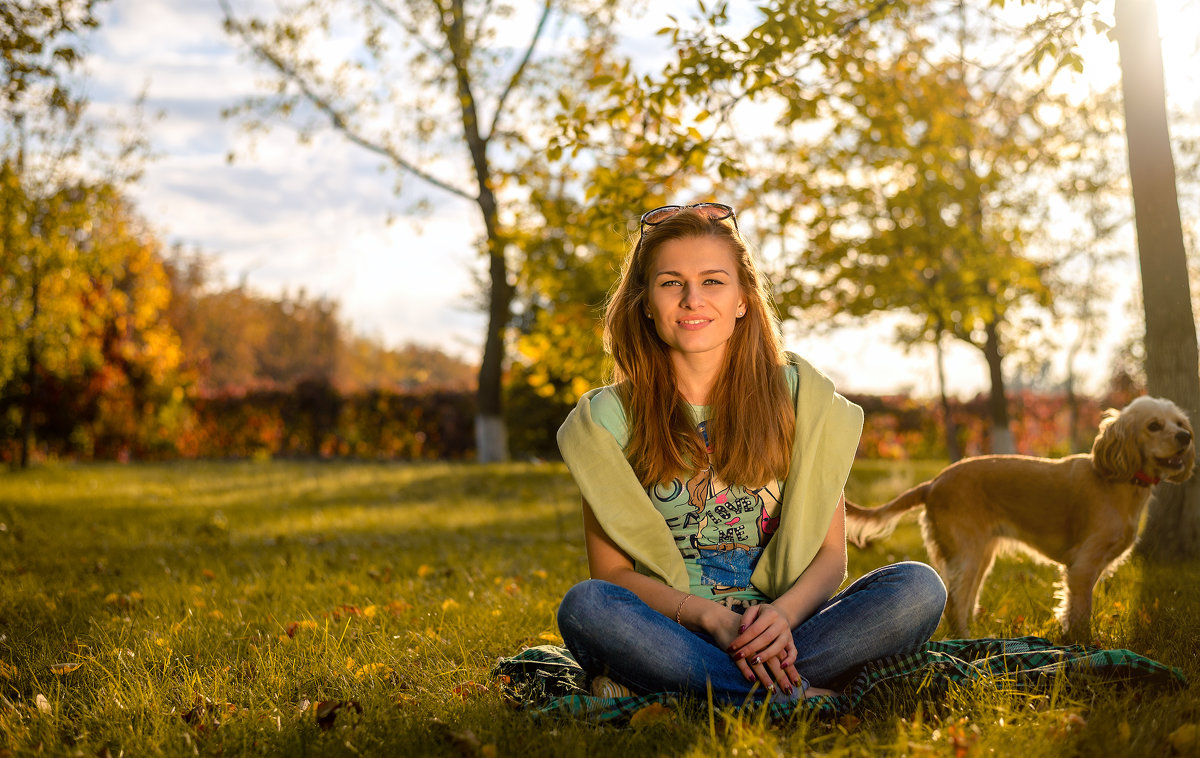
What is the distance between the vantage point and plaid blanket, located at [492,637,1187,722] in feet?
8.59

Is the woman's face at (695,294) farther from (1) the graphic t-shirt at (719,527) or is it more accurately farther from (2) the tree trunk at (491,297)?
(2) the tree trunk at (491,297)

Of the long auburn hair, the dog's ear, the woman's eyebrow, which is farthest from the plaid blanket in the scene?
the dog's ear

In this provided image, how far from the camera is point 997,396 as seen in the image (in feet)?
48.9

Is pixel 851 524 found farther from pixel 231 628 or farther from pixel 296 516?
pixel 296 516

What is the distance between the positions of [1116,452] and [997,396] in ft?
38.4

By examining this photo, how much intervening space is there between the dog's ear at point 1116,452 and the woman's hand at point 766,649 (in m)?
2.32

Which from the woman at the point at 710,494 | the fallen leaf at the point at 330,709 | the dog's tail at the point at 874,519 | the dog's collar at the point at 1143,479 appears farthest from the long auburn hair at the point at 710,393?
the dog's collar at the point at 1143,479

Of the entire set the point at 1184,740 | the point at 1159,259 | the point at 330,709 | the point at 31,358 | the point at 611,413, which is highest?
the point at 31,358

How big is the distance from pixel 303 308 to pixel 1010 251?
43.8 m

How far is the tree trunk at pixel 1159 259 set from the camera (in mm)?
5125

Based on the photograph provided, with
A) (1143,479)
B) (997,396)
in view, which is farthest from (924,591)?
(997,396)

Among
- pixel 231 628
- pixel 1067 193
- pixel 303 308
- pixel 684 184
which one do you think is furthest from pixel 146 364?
pixel 303 308

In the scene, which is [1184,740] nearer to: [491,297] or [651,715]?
[651,715]

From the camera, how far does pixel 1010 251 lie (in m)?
12.0
